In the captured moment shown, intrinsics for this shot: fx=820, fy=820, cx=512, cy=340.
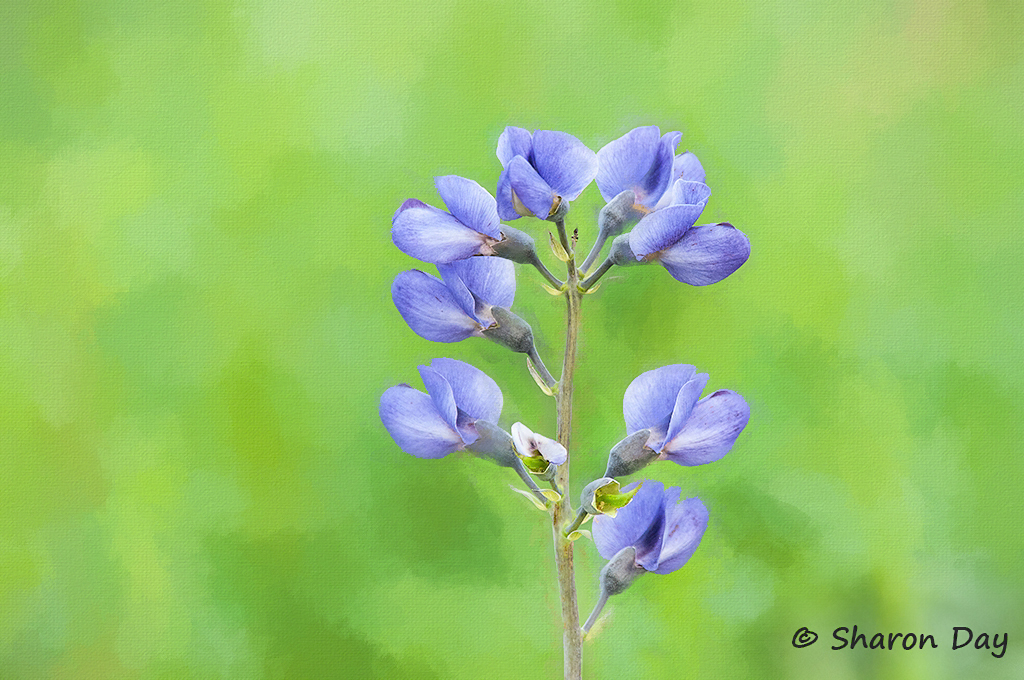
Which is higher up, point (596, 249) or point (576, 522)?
point (596, 249)

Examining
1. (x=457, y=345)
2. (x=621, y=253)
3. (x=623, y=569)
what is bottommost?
(x=623, y=569)

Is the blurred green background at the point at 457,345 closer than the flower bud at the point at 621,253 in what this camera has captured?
No

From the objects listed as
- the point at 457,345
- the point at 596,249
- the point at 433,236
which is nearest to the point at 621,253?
the point at 596,249

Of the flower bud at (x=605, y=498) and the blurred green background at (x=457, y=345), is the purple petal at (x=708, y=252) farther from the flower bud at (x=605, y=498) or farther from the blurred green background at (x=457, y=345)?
the blurred green background at (x=457, y=345)

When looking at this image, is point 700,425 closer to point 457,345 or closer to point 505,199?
point 505,199

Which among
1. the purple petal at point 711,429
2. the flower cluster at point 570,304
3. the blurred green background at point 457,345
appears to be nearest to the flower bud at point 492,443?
the flower cluster at point 570,304

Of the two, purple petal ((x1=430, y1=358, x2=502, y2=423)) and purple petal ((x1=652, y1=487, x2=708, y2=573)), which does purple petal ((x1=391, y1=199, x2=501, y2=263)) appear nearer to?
purple petal ((x1=430, y1=358, x2=502, y2=423))
